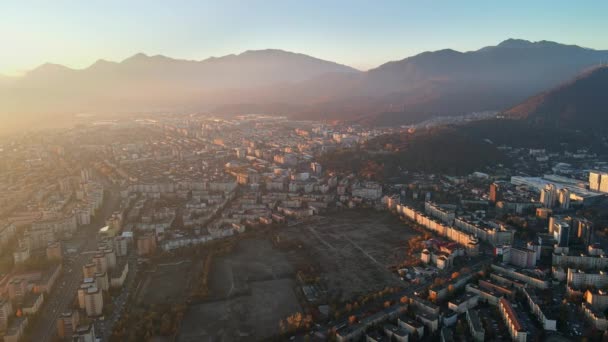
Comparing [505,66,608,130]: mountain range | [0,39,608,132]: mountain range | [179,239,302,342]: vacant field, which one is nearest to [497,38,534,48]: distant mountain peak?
[0,39,608,132]: mountain range

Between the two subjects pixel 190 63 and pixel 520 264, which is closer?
pixel 520 264

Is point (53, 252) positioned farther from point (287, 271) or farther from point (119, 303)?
point (287, 271)

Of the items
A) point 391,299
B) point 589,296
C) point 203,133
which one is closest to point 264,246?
point 391,299

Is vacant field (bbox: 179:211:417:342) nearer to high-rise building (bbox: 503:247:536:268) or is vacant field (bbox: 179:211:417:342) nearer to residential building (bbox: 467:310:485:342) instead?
residential building (bbox: 467:310:485:342)

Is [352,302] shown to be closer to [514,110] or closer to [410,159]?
[410,159]

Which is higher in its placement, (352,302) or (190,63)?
(190,63)

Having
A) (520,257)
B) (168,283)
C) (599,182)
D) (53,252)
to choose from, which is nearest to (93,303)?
(168,283)
